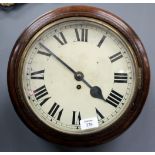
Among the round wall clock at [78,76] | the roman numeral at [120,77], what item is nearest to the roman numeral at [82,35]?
the round wall clock at [78,76]

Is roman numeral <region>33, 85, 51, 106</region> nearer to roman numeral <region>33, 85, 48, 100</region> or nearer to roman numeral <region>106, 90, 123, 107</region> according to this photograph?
roman numeral <region>33, 85, 48, 100</region>

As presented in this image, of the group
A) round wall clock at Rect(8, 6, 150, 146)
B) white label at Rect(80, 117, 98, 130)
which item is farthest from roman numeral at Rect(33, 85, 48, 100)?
white label at Rect(80, 117, 98, 130)

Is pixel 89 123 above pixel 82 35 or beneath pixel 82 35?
beneath

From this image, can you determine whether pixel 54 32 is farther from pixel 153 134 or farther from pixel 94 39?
pixel 153 134

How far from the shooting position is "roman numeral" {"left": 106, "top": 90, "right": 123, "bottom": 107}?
81 cm

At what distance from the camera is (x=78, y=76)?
81 centimetres

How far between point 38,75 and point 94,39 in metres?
0.15

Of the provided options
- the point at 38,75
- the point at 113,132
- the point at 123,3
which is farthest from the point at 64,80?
the point at 123,3

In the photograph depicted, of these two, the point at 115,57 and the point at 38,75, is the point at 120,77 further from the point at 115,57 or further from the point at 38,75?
the point at 38,75

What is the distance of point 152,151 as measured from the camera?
0.92 meters

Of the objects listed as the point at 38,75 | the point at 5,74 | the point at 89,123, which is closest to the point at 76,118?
the point at 89,123

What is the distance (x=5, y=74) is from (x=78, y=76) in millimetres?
225

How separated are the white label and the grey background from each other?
15 cm

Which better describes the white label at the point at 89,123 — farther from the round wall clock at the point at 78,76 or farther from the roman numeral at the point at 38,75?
the roman numeral at the point at 38,75
